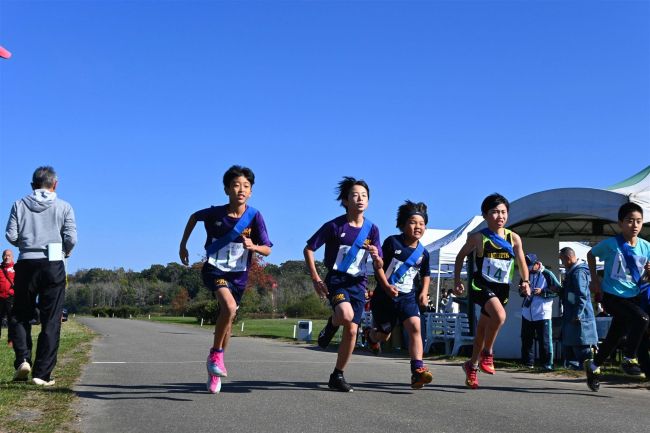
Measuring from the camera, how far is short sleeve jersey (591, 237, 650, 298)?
7.99 metres

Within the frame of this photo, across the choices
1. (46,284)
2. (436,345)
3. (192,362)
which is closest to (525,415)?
(46,284)

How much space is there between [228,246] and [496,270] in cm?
285

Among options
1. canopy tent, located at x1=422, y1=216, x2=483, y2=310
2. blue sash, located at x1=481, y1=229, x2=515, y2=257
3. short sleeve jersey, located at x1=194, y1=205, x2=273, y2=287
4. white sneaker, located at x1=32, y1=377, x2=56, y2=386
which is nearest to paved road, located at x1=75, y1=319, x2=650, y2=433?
white sneaker, located at x1=32, y1=377, x2=56, y2=386

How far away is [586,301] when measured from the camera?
37.9ft

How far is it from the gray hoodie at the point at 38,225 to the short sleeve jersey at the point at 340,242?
2.53m

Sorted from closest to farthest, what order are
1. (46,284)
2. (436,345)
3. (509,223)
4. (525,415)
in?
(525,415)
(46,284)
(509,223)
(436,345)

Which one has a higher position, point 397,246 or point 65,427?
point 397,246

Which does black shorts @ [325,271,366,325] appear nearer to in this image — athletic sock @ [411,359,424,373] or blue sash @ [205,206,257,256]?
athletic sock @ [411,359,424,373]

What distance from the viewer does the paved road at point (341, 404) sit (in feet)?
18.2

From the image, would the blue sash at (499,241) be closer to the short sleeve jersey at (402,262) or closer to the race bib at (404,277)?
the short sleeve jersey at (402,262)

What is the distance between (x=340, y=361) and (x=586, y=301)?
18.3ft

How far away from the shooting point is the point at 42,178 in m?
7.62

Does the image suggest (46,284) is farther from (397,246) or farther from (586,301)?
(586,301)

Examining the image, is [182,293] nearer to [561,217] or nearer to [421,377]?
[561,217]
